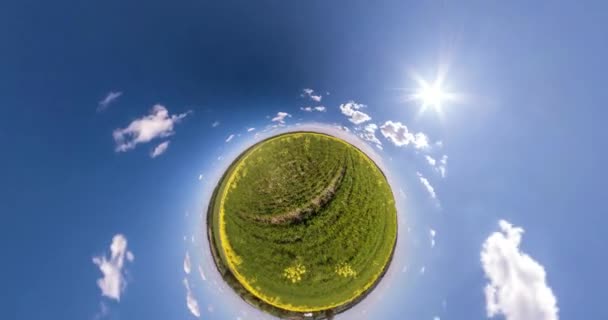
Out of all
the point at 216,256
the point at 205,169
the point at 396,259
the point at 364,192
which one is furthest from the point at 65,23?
the point at 396,259

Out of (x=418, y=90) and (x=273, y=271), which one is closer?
(x=418, y=90)

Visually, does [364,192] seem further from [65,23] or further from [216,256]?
[65,23]

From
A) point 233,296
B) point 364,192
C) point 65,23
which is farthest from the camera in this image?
point 364,192

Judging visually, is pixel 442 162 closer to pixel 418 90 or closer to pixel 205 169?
pixel 418 90

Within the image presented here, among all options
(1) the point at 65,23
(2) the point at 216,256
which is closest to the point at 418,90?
(2) the point at 216,256

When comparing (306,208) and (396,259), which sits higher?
(306,208)

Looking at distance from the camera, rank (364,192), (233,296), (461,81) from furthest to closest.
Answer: (364,192)
(233,296)
(461,81)

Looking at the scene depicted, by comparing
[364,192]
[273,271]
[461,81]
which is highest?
[461,81]
